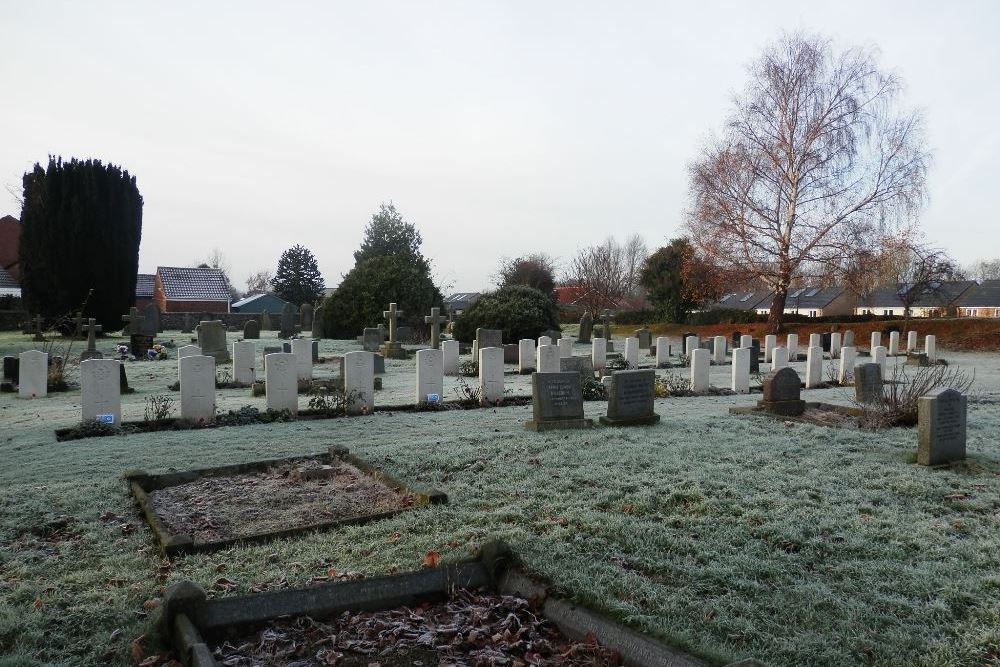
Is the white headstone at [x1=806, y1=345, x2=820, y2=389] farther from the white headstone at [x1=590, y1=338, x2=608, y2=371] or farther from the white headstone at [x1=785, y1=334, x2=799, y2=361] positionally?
the white headstone at [x1=785, y1=334, x2=799, y2=361]

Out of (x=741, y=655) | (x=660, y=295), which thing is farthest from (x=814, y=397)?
(x=660, y=295)

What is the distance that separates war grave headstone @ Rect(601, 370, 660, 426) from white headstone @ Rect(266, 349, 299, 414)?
4.86m

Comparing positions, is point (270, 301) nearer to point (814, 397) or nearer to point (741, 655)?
point (814, 397)

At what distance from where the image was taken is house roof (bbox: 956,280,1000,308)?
59.6 m

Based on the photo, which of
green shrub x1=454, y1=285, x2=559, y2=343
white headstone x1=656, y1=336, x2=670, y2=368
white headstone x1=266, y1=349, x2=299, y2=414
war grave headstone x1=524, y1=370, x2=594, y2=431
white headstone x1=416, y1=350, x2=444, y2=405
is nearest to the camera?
war grave headstone x1=524, y1=370, x2=594, y2=431

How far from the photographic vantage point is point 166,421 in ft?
33.3

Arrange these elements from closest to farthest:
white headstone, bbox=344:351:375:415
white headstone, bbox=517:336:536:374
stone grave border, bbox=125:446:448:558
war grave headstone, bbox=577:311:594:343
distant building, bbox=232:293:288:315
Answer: stone grave border, bbox=125:446:448:558, white headstone, bbox=344:351:375:415, white headstone, bbox=517:336:536:374, war grave headstone, bbox=577:311:594:343, distant building, bbox=232:293:288:315

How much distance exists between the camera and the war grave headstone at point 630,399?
9930 millimetres

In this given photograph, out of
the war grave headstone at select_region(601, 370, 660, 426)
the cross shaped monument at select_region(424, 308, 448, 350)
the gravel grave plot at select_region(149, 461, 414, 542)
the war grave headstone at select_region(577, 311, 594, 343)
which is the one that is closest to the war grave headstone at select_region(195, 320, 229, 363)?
the cross shaped monument at select_region(424, 308, 448, 350)

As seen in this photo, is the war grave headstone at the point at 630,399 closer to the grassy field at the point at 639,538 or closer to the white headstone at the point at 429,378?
the grassy field at the point at 639,538

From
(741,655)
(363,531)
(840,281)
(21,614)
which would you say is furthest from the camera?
(840,281)

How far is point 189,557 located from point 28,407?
9592 mm

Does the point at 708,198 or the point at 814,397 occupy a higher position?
the point at 708,198

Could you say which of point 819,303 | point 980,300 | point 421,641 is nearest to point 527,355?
point 421,641
